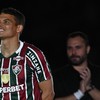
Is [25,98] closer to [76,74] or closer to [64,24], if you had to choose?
[76,74]

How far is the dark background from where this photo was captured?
27.2 ft

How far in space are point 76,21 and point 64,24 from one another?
0.62ft

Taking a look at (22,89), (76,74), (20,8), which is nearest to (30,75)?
(22,89)

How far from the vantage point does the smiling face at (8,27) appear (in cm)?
511

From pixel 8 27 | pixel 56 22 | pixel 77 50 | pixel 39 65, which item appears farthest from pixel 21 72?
pixel 56 22

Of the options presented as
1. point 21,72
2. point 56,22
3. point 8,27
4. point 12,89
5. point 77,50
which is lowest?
point 12,89

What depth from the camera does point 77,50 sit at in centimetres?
614

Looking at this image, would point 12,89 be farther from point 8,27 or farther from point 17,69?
point 8,27

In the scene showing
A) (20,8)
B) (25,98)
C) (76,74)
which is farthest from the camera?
(20,8)

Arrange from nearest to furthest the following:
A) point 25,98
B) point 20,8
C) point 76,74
Result: point 25,98 < point 76,74 < point 20,8

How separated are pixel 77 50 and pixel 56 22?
2.35 meters

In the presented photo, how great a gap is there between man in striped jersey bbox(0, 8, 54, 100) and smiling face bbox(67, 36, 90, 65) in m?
0.98

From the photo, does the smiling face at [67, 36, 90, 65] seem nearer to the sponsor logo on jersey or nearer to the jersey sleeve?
the jersey sleeve

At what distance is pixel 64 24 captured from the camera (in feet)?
27.4
